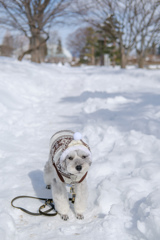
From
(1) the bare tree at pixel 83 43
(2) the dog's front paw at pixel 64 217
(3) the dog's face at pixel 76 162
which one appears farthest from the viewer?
(1) the bare tree at pixel 83 43

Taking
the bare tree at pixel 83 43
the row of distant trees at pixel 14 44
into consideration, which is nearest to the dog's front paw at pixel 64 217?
the row of distant trees at pixel 14 44

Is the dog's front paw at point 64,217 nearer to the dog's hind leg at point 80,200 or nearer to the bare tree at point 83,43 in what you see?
the dog's hind leg at point 80,200

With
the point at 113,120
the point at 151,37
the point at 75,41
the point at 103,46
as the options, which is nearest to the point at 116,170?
the point at 113,120

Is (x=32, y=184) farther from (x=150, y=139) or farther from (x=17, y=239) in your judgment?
(x=150, y=139)

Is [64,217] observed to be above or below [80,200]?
below

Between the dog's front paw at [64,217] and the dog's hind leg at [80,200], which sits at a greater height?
the dog's hind leg at [80,200]

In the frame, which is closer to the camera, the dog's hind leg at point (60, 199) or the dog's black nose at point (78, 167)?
the dog's black nose at point (78, 167)

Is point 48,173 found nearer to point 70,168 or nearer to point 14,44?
point 70,168

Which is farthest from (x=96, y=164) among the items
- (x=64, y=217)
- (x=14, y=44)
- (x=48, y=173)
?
(x=14, y=44)

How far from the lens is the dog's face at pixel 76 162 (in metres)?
2.46

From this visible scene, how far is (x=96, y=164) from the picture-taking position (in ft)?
13.1

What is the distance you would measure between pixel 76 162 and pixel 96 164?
1.59m

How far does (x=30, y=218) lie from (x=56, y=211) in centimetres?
31

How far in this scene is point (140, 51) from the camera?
22.4 metres
